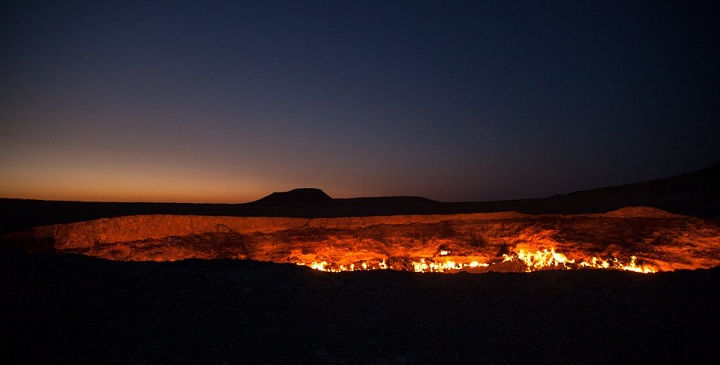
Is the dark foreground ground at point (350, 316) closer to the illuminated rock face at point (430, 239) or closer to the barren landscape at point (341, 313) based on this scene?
the barren landscape at point (341, 313)

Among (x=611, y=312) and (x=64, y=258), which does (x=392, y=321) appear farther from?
(x=64, y=258)

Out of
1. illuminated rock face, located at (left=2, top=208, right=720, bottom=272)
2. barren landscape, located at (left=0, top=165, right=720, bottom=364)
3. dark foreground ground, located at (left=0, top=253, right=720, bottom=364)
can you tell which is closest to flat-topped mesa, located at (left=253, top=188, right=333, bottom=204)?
illuminated rock face, located at (left=2, top=208, right=720, bottom=272)

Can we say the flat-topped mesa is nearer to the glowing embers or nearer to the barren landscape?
the glowing embers

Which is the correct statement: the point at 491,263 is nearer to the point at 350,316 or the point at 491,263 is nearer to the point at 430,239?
the point at 430,239

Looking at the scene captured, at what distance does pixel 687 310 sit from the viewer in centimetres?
317

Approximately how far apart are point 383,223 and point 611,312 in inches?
247

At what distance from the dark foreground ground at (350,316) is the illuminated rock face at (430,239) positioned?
3.93m

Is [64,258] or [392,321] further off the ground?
[64,258]

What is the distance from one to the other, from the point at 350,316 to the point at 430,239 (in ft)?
20.7

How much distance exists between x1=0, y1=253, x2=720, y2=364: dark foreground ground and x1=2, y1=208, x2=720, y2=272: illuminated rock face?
393 centimetres

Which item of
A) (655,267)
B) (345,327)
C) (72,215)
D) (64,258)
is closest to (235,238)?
(72,215)

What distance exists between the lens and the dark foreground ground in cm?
265

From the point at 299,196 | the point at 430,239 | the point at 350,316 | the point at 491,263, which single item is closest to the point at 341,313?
the point at 350,316

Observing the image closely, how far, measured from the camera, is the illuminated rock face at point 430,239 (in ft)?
26.2
